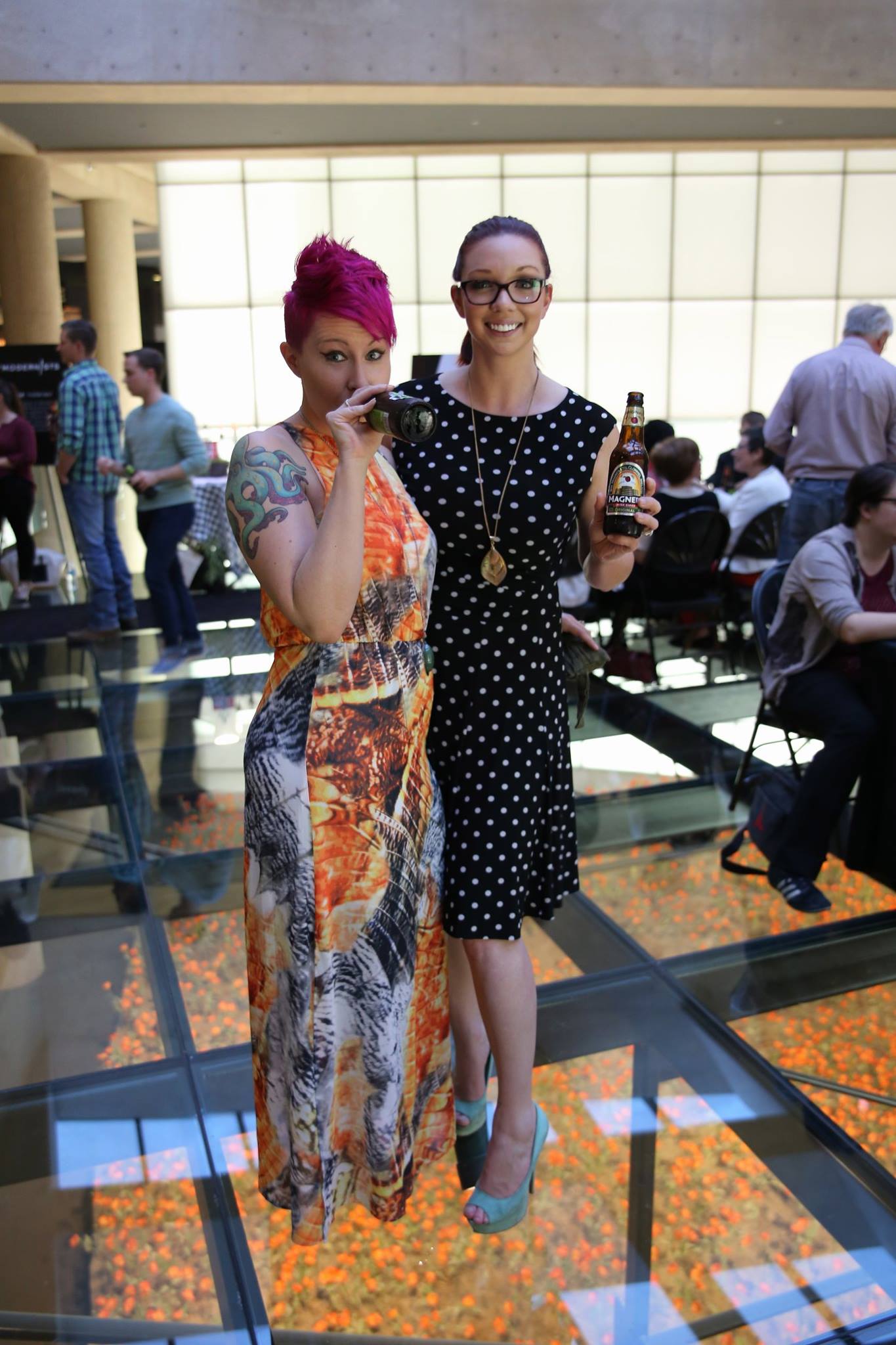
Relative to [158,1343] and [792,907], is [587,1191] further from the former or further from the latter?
[792,907]

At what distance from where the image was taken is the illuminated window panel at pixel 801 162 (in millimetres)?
11766

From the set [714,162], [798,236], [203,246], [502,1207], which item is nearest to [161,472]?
[502,1207]

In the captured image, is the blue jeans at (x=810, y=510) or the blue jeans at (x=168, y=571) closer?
the blue jeans at (x=810, y=510)

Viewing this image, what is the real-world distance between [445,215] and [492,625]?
10.9 metres

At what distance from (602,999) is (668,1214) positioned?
0.71 meters

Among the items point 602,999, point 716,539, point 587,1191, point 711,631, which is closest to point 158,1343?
point 587,1191

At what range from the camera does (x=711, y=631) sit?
6312 millimetres

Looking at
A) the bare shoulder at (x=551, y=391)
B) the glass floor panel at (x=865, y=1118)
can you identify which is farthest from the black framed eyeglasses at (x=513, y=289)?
the glass floor panel at (x=865, y=1118)

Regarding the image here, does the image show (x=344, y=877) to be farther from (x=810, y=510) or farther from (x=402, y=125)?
(x=402, y=125)

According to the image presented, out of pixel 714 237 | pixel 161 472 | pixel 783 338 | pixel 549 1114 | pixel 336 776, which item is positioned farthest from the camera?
pixel 783 338

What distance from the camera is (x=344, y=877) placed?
162 cm

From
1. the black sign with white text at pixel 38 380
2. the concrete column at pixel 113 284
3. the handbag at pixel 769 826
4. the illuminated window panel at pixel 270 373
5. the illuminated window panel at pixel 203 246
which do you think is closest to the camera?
the handbag at pixel 769 826

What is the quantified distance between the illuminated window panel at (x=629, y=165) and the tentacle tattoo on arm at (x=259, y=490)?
36.8ft

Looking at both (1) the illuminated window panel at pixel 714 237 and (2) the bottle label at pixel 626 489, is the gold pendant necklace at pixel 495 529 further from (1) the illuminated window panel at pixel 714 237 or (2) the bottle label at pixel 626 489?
(1) the illuminated window panel at pixel 714 237
